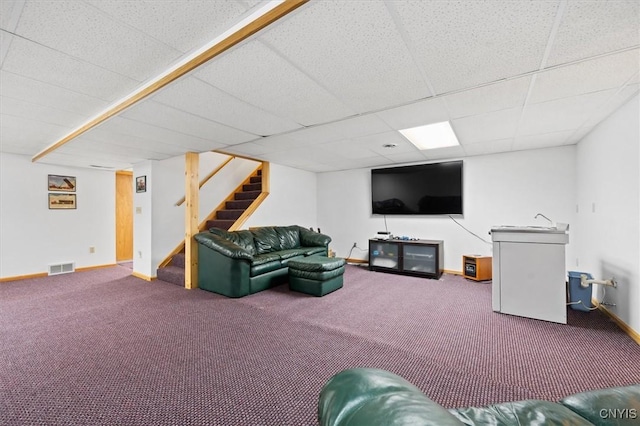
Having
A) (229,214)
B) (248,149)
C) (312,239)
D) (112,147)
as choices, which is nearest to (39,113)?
(112,147)

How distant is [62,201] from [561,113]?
318 inches

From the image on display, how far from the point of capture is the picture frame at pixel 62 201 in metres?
5.18

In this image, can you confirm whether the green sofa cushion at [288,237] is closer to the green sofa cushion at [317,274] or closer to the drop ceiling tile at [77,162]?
the green sofa cushion at [317,274]

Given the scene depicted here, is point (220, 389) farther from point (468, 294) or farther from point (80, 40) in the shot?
point (468, 294)

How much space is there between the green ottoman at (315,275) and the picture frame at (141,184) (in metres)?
3.21

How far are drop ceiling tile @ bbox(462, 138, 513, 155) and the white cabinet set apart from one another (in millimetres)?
1567

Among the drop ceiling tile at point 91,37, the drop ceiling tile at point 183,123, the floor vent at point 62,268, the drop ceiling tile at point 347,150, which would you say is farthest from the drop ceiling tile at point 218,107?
the floor vent at point 62,268

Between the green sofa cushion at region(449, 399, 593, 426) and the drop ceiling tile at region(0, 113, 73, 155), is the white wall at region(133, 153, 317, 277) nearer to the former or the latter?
the drop ceiling tile at region(0, 113, 73, 155)

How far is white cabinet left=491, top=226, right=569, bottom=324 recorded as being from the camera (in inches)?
110

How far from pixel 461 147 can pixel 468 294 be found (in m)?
2.26

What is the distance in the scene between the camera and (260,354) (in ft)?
7.23

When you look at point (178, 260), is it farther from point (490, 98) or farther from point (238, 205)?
point (490, 98)

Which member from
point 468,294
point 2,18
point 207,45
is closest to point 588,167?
point 468,294

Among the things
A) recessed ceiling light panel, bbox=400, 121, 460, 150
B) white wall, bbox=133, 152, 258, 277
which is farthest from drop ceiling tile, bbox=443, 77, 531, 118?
white wall, bbox=133, 152, 258, 277
